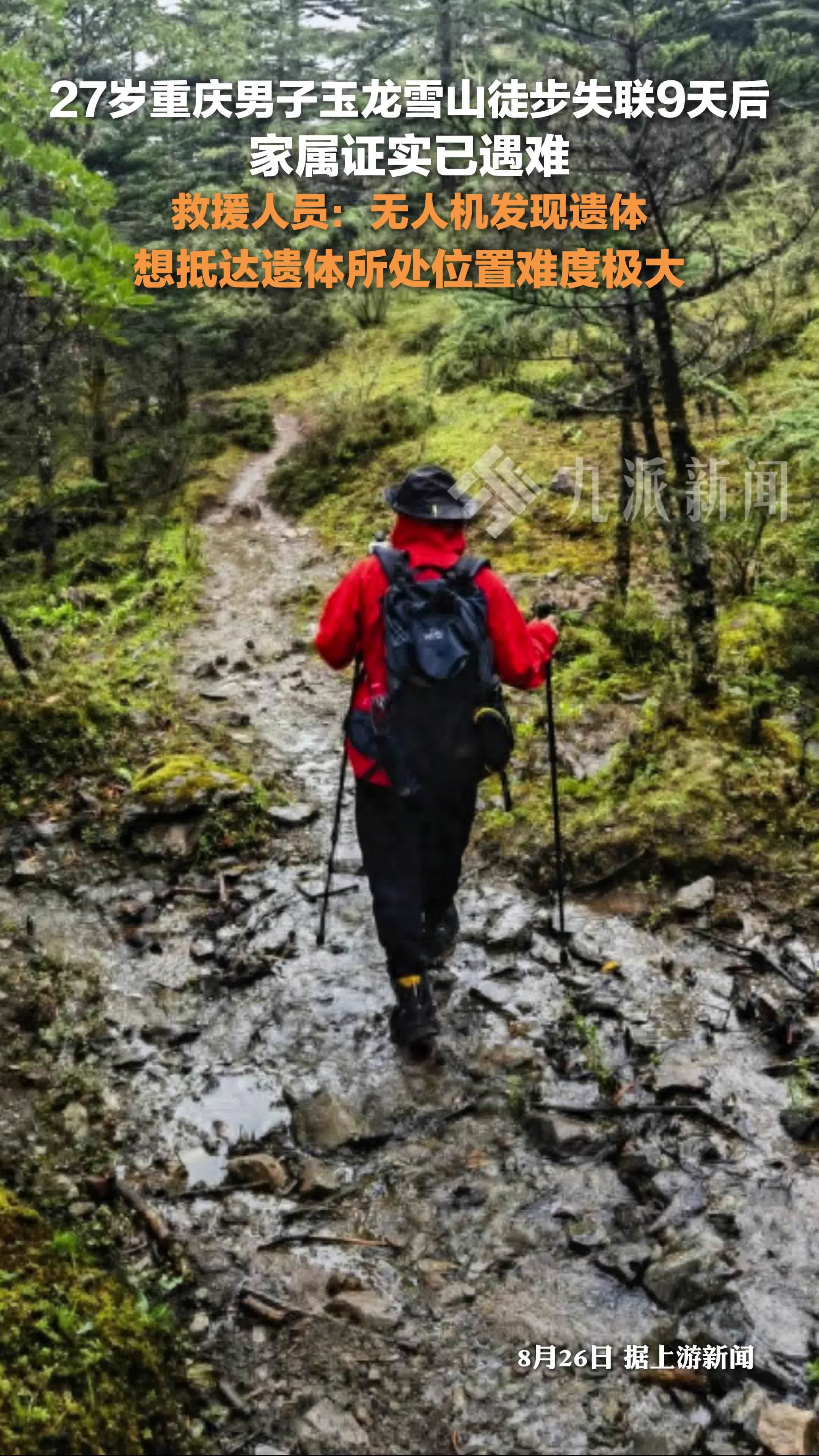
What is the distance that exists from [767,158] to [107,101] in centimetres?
1377

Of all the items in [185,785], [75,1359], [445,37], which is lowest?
[185,785]

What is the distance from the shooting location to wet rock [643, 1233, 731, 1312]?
12.4 ft

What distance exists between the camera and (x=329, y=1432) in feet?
11.0

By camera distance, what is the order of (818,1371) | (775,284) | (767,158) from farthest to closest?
(767,158) → (775,284) → (818,1371)

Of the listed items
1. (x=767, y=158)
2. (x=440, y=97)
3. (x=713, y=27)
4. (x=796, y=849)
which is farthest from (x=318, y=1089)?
(x=713, y=27)

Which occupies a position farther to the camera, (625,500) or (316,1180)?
(625,500)

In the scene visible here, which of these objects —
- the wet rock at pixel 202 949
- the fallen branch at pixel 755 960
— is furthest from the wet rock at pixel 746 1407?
the wet rock at pixel 202 949

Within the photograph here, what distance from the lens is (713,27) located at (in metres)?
35.3

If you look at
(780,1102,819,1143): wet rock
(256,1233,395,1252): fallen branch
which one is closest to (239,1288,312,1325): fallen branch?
(256,1233,395,1252): fallen branch

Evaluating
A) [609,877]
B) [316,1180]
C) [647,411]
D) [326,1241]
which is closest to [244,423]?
[647,411]

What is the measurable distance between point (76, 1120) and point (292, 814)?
11.9ft

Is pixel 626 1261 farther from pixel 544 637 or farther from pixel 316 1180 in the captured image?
pixel 544 637

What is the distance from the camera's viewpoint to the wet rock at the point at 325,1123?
15.7ft

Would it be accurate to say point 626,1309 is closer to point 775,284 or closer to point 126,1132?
point 126,1132
